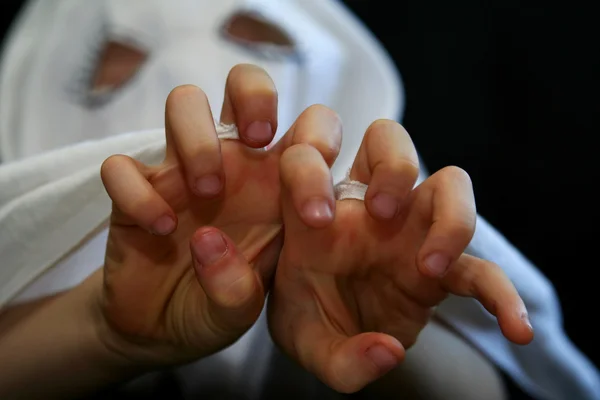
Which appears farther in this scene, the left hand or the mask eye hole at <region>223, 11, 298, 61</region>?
the mask eye hole at <region>223, 11, 298, 61</region>

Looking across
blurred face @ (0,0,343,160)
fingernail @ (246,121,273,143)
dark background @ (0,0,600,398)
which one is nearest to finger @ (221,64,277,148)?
fingernail @ (246,121,273,143)

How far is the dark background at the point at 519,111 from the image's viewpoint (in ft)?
2.34

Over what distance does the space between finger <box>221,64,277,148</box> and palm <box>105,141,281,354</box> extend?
0.04ft

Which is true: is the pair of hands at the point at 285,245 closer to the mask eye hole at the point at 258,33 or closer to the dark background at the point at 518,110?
the mask eye hole at the point at 258,33

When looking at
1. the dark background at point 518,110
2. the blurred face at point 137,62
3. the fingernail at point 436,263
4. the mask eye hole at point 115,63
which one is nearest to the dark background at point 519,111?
the dark background at point 518,110

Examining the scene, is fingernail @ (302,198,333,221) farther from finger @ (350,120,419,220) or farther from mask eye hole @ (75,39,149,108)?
mask eye hole @ (75,39,149,108)

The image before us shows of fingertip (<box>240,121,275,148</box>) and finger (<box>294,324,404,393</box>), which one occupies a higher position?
fingertip (<box>240,121,275,148</box>)

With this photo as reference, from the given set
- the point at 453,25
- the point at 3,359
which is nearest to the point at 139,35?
the point at 3,359

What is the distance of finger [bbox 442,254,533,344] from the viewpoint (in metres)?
0.26

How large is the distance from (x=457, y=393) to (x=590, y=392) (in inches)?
6.1

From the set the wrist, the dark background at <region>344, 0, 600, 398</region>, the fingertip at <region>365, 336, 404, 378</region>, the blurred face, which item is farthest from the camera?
the dark background at <region>344, 0, 600, 398</region>

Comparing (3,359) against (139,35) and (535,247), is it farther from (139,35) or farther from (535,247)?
(535,247)

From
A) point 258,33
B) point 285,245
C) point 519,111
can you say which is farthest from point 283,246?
point 519,111

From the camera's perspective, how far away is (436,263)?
0.90 feet
